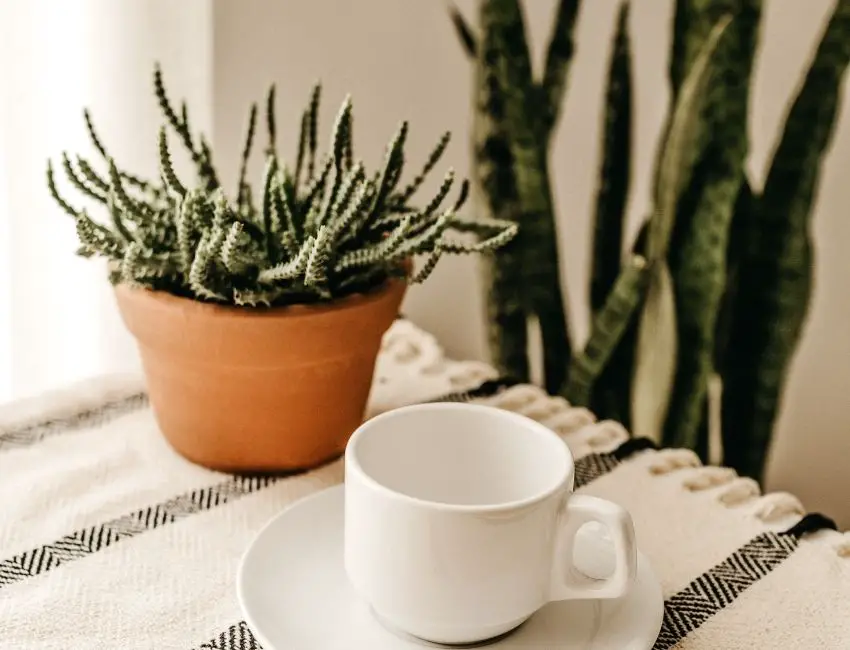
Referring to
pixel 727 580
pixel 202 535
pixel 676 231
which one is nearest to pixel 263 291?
pixel 202 535

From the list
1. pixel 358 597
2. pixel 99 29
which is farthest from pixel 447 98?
pixel 358 597

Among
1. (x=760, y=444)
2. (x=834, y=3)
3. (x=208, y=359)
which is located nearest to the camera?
(x=208, y=359)

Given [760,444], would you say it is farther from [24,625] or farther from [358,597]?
[24,625]

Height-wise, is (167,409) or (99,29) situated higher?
(99,29)

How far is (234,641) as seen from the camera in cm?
41

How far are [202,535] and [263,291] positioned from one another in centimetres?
13

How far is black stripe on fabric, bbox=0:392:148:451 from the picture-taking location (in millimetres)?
565

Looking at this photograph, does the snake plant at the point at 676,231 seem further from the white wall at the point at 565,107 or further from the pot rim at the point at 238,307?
the pot rim at the point at 238,307

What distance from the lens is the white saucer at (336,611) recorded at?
38 cm

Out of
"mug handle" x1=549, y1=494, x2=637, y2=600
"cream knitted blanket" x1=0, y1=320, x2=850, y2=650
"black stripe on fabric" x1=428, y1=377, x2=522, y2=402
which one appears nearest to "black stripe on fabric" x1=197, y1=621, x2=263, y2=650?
"cream knitted blanket" x1=0, y1=320, x2=850, y2=650

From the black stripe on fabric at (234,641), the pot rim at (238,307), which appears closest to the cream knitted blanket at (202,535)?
the black stripe on fabric at (234,641)

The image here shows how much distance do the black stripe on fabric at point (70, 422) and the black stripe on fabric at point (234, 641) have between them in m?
0.22

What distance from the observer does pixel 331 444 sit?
56 cm

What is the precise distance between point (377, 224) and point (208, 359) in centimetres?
13
